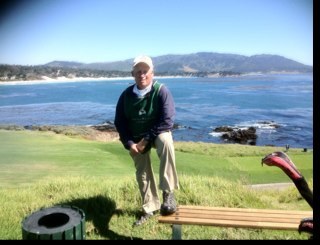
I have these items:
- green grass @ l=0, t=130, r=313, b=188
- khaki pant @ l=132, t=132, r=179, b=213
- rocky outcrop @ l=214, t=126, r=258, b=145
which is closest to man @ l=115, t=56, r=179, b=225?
khaki pant @ l=132, t=132, r=179, b=213

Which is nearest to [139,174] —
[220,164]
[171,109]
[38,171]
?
[171,109]

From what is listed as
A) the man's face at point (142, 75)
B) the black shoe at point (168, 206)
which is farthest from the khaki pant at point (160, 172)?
the man's face at point (142, 75)

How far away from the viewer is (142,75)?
12.5ft

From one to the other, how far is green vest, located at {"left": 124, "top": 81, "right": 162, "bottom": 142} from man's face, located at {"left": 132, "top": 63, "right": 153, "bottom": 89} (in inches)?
3.4

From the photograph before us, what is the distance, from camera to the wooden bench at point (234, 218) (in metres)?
3.24

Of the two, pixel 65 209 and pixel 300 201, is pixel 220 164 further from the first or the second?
pixel 65 209

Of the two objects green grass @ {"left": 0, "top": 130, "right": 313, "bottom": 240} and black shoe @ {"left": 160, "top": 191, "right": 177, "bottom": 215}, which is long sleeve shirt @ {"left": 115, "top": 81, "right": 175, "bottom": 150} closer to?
black shoe @ {"left": 160, "top": 191, "right": 177, "bottom": 215}

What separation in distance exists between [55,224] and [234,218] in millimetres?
1595

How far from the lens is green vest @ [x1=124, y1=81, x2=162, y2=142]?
12.6 feet

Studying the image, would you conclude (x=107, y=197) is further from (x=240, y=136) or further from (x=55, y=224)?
(x=240, y=136)

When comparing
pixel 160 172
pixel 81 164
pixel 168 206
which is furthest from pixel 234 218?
pixel 81 164
